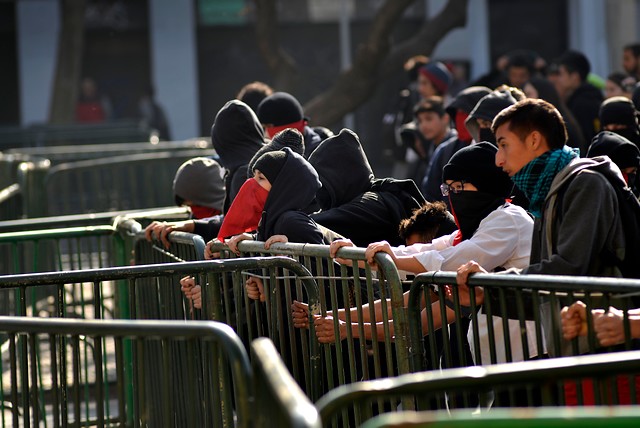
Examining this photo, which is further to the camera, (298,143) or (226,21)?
(226,21)

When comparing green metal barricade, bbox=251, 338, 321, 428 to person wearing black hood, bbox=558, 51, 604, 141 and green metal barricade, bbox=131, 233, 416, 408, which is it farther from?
person wearing black hood, bbox=558, 51, 604, 141

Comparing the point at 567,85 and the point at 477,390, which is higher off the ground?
the point at 567,85

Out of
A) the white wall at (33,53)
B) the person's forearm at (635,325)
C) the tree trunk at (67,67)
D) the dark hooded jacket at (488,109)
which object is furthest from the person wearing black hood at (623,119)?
the white wall at (33,53)

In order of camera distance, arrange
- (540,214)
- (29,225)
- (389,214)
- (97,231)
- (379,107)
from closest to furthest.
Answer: (540,214)
(389,214)
(97,231)
(29,225)
(379,107)

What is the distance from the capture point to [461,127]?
8328 mm

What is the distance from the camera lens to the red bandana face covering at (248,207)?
6133 mm

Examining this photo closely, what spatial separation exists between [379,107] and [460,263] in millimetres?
22306

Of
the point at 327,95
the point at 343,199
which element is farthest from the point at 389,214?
the point at 327,95

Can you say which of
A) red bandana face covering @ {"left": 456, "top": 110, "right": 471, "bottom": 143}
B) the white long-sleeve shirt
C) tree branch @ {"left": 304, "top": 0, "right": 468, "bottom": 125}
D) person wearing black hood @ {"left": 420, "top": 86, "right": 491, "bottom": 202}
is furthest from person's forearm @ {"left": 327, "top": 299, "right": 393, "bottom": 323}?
tree branch @ {"left": 304, "top": 0, "right": 468, "bottom": 125}

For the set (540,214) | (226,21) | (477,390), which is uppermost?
(226,21)

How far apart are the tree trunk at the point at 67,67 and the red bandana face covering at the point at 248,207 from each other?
16.2 m

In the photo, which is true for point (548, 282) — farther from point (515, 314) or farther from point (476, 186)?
point (476, 186)

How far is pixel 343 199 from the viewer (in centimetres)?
639

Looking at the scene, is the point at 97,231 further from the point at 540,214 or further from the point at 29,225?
the point at 540,214
